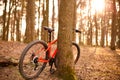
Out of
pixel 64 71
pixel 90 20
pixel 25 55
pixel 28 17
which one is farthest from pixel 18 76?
pixel 90 20

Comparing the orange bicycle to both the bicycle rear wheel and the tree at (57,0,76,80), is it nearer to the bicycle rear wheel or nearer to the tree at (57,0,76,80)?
the bicycle rear wheel

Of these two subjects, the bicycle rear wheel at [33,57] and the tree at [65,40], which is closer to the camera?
the bicycle rear wheel at [33,57]

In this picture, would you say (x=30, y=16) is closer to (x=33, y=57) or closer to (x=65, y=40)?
(x=65, y=40)

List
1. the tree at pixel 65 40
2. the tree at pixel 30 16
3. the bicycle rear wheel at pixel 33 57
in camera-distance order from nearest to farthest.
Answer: the bicycle rear wheel at pixel 33 57, the tree at pixel 65 40, the tree at pixel 30 16

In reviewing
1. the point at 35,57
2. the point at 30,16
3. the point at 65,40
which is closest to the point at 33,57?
the point at 35,57

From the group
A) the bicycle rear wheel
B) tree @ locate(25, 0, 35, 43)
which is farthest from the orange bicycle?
tree @ locate(25, 0, 35, 43)

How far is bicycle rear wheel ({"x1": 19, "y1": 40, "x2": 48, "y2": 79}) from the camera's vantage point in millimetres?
5283

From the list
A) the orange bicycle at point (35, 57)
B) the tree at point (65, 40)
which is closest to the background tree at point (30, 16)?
the orange bicycle at point (35, 57)

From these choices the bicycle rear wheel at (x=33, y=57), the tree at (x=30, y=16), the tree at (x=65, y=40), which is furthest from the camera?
the tree at (x=30, y=16)

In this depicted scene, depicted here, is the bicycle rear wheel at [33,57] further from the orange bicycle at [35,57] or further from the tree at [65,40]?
the tree at [65,40]

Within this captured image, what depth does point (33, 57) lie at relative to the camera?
17.8 ft

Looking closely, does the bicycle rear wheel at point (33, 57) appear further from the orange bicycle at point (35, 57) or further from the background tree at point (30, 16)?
the background tree at point (30, 16)

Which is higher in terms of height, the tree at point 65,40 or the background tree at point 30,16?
the background tree at point 30,16

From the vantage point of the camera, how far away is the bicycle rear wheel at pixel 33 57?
5.28m
